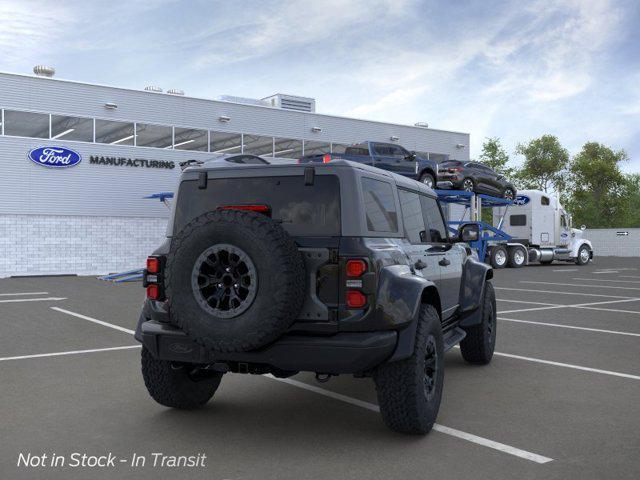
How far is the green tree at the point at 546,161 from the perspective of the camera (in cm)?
7088

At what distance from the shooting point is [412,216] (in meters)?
5.86

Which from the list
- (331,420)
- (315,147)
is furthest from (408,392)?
(315,147)

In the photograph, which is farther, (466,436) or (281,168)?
(281,168)

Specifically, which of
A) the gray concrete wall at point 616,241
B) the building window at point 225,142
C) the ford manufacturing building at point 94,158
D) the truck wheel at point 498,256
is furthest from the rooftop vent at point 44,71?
the gray concrete wall at point 616,241

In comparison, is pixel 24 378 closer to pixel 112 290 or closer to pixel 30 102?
pixel 112 290

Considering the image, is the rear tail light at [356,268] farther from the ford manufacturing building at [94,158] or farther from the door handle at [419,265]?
the ford manufacturing building at [94,158]

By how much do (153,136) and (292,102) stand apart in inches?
342

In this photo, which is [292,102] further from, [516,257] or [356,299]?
[356,299]

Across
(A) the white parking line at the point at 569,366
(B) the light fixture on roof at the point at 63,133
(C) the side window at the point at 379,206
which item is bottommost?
(A) the white parking line at the point at 569,366

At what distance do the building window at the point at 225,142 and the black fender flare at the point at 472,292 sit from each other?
2438 cm

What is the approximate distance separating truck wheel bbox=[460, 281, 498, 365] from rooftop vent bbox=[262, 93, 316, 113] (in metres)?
27.9

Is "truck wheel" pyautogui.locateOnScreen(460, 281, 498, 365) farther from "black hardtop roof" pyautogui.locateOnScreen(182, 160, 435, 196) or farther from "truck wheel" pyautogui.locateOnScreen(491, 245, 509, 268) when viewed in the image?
"truck wheel" pyautogui.locateOnScreen(491, 245, 509, 268)

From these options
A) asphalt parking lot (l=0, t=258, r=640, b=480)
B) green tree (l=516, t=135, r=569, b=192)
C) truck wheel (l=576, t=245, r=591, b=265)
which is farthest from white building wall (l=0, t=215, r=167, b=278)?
green tree (l=516, t=135, r=569, b=192)

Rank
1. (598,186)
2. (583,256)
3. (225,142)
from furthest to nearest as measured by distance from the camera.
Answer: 1. (598,186)
2. (583,256)
3. (225,142)
